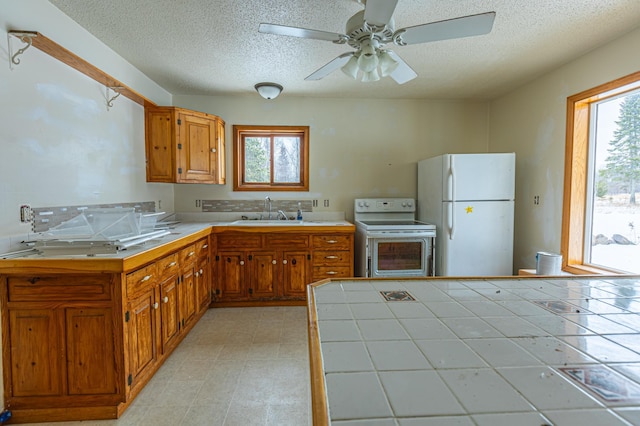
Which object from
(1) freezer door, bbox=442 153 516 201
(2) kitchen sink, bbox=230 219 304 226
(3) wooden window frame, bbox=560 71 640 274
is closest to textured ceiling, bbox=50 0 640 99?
(3) wooden window frame, bbox=560 71 640 274

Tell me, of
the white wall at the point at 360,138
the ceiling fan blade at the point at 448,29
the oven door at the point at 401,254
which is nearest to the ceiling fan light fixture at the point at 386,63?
the ceiling fan blade at the point at 448,29

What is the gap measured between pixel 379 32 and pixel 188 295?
2.42m

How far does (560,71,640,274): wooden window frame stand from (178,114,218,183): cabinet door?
357cm

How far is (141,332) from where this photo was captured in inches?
72.7

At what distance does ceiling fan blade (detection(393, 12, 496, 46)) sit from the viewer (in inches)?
61.2

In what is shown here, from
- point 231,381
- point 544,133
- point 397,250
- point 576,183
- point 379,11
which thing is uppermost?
point 379,11

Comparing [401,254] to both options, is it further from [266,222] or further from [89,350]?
[89,350]

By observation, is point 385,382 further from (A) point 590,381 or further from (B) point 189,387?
(B) point 189,387

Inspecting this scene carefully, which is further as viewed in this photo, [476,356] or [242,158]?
[242,158]

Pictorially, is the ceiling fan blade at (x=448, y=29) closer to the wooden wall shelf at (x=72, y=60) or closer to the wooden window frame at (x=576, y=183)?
the wooden window frame at (x=576, y=183)

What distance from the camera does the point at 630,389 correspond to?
0.51 meters

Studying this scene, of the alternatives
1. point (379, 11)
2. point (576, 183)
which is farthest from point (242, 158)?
point (576, 183)

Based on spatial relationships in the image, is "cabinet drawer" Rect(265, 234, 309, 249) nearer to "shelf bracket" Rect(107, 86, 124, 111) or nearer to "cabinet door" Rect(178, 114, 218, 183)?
"cabinet door" Rect(178, 114, 218, 183)

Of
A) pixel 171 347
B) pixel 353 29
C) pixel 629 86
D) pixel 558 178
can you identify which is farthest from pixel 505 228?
pixel 171 347
